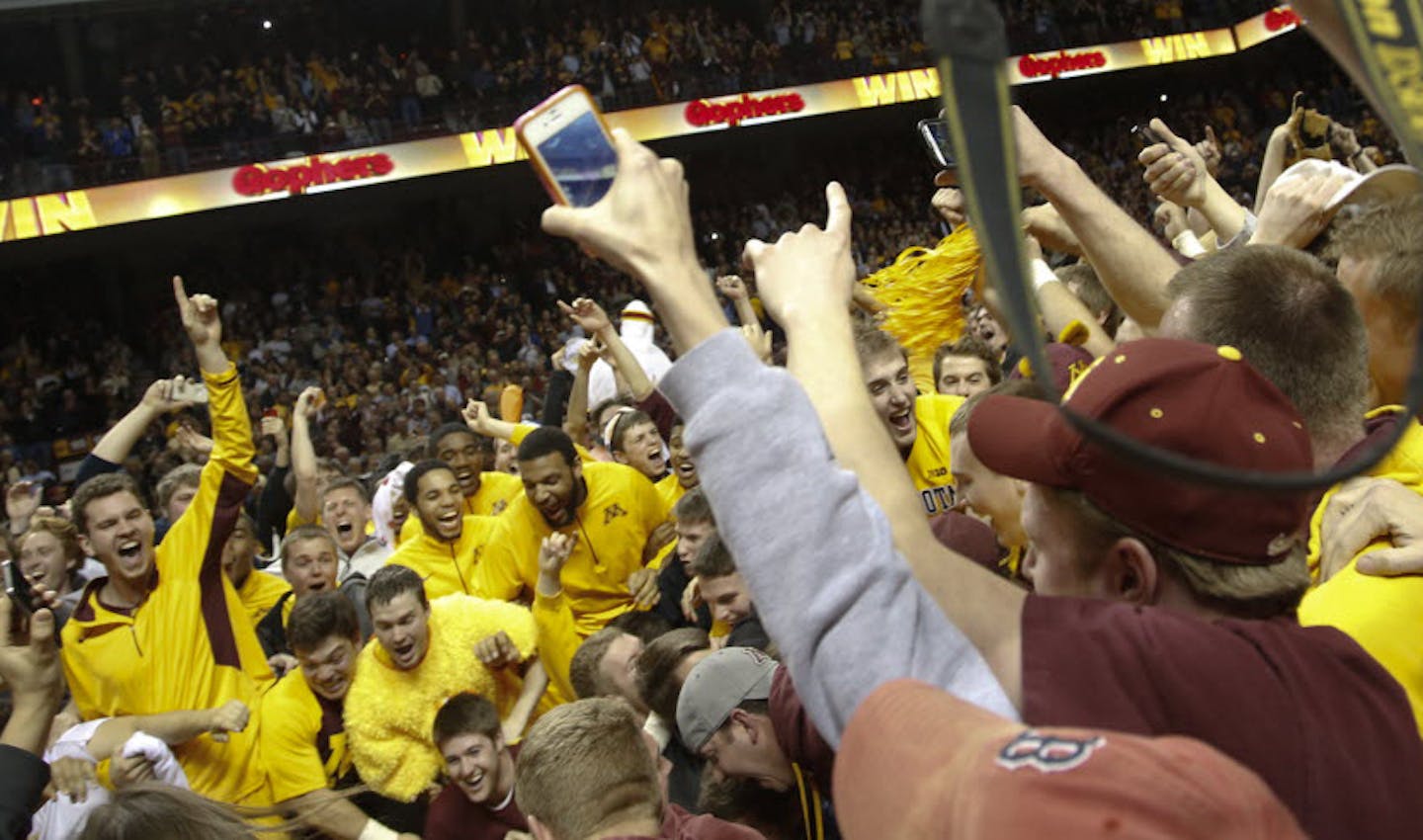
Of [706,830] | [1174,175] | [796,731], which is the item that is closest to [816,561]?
[796,731]

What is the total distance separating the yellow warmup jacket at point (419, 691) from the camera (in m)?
3.53

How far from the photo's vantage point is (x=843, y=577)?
35.4 inches

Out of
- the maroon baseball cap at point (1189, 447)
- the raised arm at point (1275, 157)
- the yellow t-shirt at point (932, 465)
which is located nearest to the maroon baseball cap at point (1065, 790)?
the maroon baseball cap at point (1189, 447)

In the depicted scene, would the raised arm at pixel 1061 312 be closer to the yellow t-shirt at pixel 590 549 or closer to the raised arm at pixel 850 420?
the raised arm at pixel 850 420

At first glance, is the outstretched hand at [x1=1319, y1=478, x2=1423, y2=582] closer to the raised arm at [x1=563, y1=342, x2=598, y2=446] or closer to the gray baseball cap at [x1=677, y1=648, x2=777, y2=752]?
the gray baseball cap at [x1=677, y1=648, x2=777, y2=752]

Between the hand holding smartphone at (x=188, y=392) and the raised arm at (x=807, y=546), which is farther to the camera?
the hand holding smartphone at (x=188, y=392)

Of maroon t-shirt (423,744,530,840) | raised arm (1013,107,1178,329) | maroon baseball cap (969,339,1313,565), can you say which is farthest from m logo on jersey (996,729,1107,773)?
maroon t-shirt (423,744,530,840)

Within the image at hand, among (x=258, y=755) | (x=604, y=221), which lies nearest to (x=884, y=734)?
(x=604, y=221)

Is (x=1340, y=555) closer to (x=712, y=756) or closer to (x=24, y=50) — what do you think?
(x=712, y=756)

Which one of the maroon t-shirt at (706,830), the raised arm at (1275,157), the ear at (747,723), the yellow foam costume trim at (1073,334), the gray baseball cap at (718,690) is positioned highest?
the raised arm at (1275,157)

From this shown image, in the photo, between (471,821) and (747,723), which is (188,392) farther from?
(747,723)

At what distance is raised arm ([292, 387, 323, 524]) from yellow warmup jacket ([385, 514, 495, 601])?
0.65 metres

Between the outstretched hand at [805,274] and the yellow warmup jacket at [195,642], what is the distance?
3.07 metres

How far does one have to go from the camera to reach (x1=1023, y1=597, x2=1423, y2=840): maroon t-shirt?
86 centimetres
